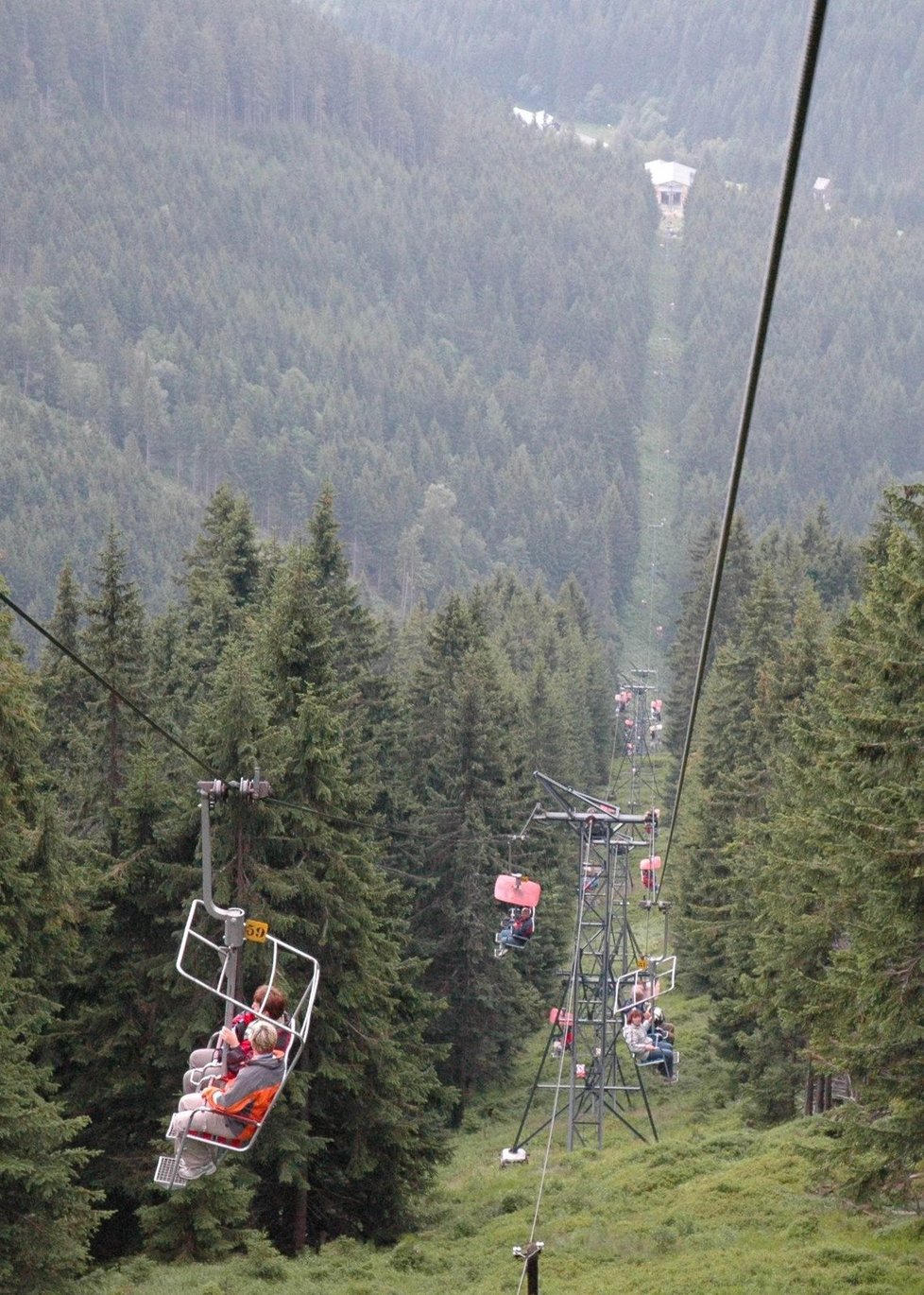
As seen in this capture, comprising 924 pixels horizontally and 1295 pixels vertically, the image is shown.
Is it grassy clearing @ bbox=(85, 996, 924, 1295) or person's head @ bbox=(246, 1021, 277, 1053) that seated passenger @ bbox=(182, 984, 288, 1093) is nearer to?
person's head @ bbox=(246, 1021, 277, 1053)

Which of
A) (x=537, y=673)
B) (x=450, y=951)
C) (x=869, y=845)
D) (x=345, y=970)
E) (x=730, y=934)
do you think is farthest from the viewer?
(x=537, y=673)

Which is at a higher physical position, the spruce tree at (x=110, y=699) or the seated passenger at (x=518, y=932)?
the spruce tree at (x=110, y=699)

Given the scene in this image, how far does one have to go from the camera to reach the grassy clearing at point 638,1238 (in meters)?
21.8

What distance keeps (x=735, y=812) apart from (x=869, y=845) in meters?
26.0

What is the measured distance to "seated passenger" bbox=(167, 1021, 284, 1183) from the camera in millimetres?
14500

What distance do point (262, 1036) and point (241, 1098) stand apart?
565 millimetres

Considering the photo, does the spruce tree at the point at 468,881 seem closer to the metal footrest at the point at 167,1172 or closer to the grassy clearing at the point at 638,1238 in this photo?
the grassy clearing at the point at 638,1238

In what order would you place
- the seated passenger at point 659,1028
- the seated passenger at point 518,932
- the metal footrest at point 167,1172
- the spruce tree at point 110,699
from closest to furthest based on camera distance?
the metal footrest at point 167,1172
the seated passenger at point 659,1028
the spruce tree at point 110,699
the seated passenger at point 518,932

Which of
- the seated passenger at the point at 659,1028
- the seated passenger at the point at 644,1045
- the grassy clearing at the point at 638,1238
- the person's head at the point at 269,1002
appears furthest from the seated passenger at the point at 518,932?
the person's head at the point at 269,1002

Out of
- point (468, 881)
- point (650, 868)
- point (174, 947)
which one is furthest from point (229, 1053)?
point (650, 868)

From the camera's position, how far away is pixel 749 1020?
129ft

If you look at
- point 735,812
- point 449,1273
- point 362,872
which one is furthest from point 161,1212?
point 735,812

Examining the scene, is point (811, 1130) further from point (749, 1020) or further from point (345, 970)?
point (749, 1020)

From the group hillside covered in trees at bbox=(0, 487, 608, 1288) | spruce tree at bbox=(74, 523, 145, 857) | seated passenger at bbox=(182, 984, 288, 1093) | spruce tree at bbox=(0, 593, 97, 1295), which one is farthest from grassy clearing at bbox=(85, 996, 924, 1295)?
spruce tree at bbox=(74, 523, 145, 857)
